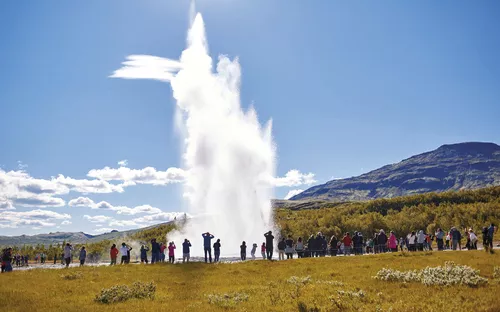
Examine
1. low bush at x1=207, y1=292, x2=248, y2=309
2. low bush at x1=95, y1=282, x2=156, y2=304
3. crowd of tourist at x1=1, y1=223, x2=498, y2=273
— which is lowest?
low bush at x1=207, y1=292, x2=248, y2=309

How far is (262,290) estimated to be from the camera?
21766 mm

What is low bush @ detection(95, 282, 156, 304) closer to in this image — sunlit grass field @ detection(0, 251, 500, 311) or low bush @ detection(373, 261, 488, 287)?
sunlit grass field @ detection(0, 251, 500, 311)

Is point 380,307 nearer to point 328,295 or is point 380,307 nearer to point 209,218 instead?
point 328,295

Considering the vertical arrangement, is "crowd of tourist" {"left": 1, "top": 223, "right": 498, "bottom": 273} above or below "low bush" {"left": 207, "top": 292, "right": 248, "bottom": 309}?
above

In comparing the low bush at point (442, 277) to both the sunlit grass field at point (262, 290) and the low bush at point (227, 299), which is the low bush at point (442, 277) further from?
the low bush at point (227, 299)

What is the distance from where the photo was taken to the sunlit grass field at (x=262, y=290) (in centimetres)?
1712

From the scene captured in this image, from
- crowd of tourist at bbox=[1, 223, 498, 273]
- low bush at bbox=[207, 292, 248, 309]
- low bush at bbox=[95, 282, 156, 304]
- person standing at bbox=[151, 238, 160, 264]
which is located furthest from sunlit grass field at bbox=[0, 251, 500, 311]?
person standing at bbox=[151, 238, 160, 264]

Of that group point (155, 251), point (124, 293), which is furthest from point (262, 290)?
point (155, 251)

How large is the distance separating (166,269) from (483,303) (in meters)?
23.0

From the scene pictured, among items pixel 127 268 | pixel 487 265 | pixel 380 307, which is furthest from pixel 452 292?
pixel 127 268

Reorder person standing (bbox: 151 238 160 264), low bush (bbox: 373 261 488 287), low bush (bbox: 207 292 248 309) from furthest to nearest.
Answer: person standing (bbox: 151 238 160 264), low bush (bbox: 373 261 488 287), low bush (bbox: 207 292 248 309)

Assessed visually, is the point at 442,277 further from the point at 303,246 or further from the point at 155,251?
the point at 155,251

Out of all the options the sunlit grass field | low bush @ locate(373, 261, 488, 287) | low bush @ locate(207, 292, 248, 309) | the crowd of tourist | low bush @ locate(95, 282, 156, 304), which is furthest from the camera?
the crowd of tourist

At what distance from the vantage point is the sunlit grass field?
17125 millimetres
